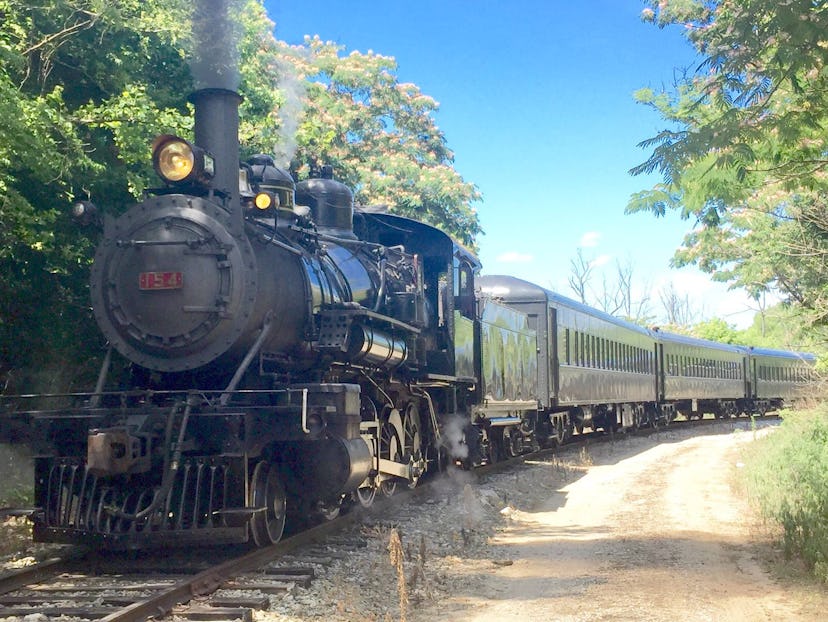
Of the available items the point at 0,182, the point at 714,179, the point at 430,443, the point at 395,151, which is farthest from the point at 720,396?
the point at 0,182

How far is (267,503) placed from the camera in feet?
23.1

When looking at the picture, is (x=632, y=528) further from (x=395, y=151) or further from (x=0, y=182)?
(x=395, y=151)

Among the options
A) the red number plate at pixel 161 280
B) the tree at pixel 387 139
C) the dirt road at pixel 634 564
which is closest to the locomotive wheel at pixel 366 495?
the dirt road at pixel 634 564

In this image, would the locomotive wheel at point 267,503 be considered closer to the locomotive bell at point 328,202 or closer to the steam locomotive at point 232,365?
the steam locomotive at point 232,365

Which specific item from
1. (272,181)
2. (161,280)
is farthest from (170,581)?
(272,181)

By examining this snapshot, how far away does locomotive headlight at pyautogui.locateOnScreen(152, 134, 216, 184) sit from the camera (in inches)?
278

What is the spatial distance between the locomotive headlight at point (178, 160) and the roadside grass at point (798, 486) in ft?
18.6

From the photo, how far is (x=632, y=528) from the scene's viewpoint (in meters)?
8.91

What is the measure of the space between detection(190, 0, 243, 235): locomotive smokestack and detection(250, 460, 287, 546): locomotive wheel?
6.47 ft

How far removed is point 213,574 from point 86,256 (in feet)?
19.5

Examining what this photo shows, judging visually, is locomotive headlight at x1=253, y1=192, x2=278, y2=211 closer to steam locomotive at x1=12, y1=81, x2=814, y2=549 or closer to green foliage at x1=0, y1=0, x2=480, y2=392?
steam locomotive at x1=12, y1=81, x2=814, y2=549

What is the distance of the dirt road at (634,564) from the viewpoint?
5.77 m

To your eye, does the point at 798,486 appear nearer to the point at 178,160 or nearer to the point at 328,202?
the point at 328,202

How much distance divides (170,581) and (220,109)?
3972mm
